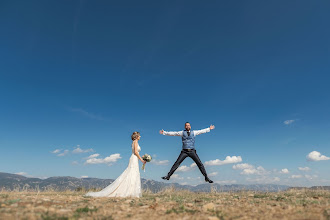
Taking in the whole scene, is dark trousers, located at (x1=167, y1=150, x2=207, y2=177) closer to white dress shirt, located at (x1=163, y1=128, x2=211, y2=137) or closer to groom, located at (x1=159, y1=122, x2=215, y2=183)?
groom, located at (x1=159, y1=122, x2=215, y2=183)

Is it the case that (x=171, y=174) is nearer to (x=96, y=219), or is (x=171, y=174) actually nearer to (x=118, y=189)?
(x=118, y=189)

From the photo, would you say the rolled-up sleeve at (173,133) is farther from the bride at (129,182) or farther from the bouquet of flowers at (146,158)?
the bride at (129,182)

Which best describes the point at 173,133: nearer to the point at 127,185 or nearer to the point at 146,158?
the point at 146,158

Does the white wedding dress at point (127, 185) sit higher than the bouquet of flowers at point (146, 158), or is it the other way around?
the bouquet of flowers at point (146, 158)

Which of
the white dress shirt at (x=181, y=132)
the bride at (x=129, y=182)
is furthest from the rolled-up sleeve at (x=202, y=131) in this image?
the bride at (x=129, y=182)

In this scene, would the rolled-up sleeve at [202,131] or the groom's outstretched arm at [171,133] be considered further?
the rolled-up sleeve at [202,131]

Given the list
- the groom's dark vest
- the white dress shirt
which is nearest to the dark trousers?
the groom's dark vest

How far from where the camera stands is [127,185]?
13.1 meters

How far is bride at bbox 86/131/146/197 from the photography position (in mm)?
12695

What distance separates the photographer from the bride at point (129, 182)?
41.7 feet

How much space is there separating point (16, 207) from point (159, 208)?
439cm

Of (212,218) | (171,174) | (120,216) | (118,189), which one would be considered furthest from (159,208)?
(171,174)

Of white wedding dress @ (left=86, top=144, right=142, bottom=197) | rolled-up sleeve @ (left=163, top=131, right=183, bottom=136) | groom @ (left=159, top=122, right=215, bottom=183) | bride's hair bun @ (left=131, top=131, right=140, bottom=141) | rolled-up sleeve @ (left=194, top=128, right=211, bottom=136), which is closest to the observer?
white wedding dress @ (left=86, top=144, right=142, bottom=197)

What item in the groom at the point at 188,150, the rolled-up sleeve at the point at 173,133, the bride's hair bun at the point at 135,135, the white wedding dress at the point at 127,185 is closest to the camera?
the white wedding dress at the point at 127,185
